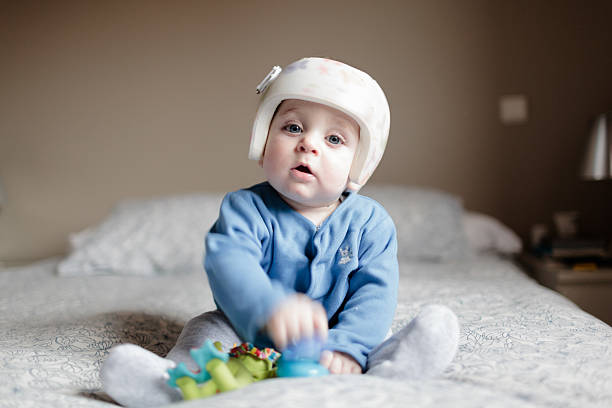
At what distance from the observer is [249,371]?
80cm

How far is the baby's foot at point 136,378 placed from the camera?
0.75m

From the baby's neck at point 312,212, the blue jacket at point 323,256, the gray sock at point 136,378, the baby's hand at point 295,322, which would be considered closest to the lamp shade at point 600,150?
the blue jacket at point 323,256

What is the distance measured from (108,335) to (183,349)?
32cm

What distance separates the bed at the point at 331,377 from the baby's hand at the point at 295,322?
0.06 m

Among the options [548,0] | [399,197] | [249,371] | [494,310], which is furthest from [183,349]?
[548,0]

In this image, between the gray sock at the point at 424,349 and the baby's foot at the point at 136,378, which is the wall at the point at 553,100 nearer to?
the gray sock at the point at 424,349

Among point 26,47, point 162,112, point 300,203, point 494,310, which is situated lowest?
point 494,310

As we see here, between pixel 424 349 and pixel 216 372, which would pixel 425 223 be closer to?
pixel 424 349

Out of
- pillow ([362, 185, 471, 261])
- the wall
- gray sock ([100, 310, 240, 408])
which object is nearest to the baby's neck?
gray sock ([100, 310, 240, 408])

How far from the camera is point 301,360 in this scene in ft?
2.57

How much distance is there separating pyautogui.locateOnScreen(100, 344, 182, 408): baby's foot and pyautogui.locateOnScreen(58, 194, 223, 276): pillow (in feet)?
4.57

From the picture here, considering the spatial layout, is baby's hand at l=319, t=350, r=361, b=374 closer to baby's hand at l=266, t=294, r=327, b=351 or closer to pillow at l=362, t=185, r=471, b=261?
baby's hand at l=266, t=294, r=327, b=351

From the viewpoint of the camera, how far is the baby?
79cm

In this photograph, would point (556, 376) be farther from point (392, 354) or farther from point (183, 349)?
point (183, 349)
